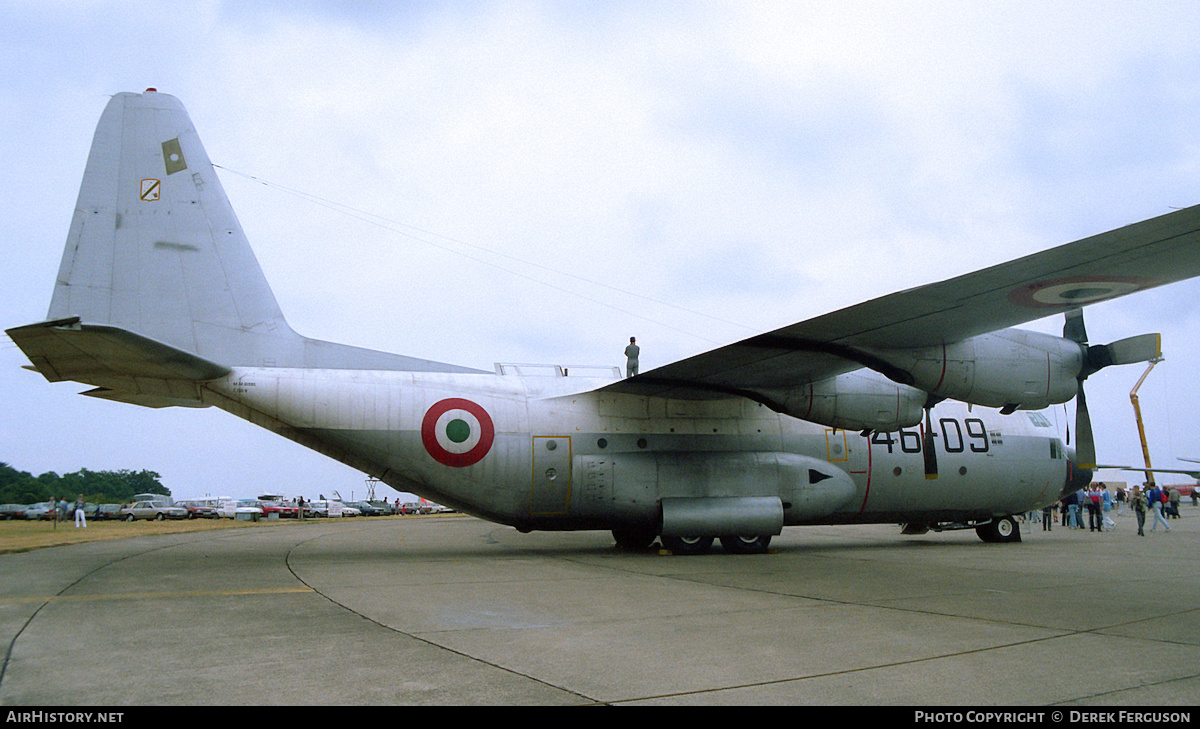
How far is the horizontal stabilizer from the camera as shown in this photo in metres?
9.51

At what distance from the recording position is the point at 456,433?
12594mm

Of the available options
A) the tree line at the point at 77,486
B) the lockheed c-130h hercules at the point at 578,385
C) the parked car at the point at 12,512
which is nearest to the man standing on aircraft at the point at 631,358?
the lockheed c-130h hercules at the point at 578,385

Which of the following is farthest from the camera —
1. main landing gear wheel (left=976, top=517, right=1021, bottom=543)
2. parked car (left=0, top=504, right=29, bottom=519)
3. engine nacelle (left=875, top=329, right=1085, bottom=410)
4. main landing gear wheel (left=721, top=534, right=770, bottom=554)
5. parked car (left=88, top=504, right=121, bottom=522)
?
parked car (left=88, top=504, right=121, bottom=522)

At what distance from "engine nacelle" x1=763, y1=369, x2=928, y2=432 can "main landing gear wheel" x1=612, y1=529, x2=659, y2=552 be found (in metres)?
3.81

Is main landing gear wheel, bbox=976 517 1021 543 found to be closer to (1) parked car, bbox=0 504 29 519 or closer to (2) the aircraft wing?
(2) the aircraft wing

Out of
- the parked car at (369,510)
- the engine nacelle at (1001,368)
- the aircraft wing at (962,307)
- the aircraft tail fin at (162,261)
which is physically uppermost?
the aircraft tail fin at (162,261)

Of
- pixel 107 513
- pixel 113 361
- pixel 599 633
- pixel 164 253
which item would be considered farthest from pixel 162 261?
pixel 107 513

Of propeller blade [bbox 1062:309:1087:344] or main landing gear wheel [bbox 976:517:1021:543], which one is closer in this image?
propeller blade [bbox 1062:309:1087:344]

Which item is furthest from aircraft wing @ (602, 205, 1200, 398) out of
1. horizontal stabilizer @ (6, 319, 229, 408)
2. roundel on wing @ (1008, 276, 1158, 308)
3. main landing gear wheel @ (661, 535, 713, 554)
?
horizontal stabilizer @ (6, 319, 229, 408)

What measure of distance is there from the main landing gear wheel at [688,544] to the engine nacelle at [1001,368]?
4.72 metres

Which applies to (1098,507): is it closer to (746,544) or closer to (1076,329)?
(1076,329)

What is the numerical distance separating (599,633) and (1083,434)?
8858 millimetres

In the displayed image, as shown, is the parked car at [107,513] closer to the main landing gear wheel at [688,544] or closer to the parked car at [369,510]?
the parked car at [369,510]

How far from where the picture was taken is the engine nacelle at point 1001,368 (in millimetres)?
10703
